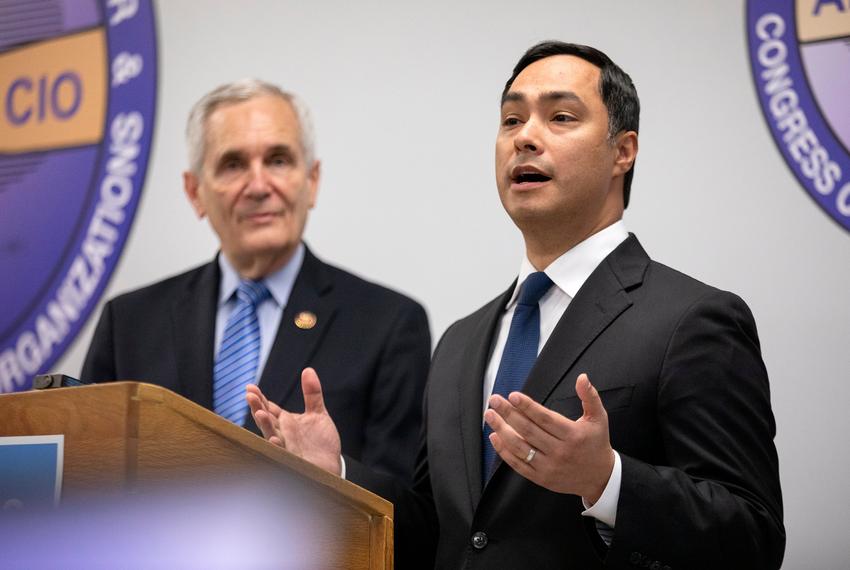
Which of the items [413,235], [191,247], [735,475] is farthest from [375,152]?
[735,475]

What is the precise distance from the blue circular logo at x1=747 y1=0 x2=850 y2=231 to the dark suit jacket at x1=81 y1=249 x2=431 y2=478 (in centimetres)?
101

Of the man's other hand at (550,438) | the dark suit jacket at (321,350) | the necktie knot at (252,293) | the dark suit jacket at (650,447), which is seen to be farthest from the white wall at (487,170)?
the man's other hand at (550,438)

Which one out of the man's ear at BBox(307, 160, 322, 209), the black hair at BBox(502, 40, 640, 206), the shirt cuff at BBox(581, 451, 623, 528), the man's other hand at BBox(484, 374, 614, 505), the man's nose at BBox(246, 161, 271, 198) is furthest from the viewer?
the man's ear at BBox(307, 160, 322, 209)

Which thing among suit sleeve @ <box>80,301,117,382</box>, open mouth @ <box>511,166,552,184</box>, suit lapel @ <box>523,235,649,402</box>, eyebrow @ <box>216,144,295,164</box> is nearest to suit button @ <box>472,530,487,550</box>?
suit lapel @ <box>523,235,649,402</box>

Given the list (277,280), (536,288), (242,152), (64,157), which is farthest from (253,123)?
(536,288)

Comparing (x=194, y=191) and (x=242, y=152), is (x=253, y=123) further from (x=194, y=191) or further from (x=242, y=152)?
(x=194, y=191)

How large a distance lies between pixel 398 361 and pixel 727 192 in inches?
35.5

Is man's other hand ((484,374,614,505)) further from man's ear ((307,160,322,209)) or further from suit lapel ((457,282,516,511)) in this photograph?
man's ear ((307,160,322,209))

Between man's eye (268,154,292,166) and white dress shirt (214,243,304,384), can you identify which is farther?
man's eye (268,154,292,166)

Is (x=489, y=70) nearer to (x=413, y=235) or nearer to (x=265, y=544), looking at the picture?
(x=413, y=235)

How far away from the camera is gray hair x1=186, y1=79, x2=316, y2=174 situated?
119 inches

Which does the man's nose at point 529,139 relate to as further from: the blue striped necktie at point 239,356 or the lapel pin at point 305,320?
the blue striped necktie at point 239,356

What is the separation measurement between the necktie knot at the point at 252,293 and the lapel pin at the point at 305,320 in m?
0.13

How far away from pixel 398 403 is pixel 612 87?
3.09 feet
